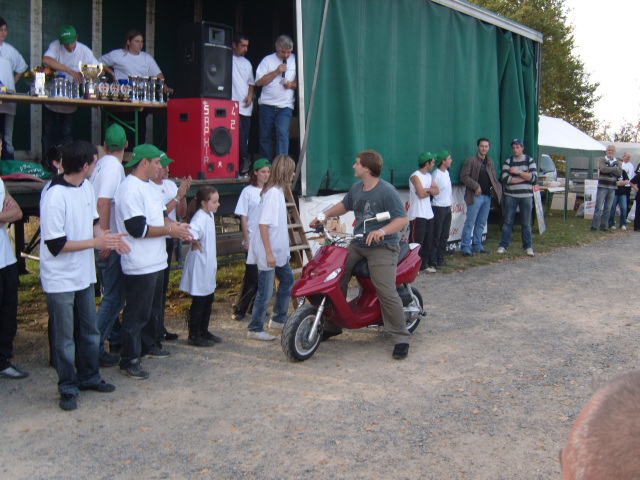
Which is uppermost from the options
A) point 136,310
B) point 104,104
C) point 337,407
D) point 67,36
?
point 67,36

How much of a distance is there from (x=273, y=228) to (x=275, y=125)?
8.30ft

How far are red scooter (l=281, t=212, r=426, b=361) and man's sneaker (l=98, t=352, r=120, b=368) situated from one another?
1358mm

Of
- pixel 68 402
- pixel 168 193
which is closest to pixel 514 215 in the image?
pixel 168 193

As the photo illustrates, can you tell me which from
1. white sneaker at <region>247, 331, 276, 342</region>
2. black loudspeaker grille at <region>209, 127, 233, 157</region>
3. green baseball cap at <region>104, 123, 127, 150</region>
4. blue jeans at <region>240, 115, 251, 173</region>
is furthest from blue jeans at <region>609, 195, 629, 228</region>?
green baseball cap at <region>104, 123, 127, 150</region>

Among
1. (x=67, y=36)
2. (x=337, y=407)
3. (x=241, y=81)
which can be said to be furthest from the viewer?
(x=241, y=81)

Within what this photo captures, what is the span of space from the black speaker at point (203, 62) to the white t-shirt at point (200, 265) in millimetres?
2111

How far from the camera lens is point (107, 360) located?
553cm

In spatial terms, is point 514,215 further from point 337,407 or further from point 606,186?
point 337,407

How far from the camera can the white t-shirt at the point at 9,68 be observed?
744 cm

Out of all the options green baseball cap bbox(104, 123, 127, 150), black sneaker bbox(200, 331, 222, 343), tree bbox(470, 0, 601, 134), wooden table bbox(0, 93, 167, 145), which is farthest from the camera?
tree bbox(470, 0, 601, 134)

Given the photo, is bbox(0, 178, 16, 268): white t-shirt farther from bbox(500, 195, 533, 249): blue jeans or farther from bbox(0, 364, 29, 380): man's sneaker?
bbox(500, 195, 533, 249): blue jeans

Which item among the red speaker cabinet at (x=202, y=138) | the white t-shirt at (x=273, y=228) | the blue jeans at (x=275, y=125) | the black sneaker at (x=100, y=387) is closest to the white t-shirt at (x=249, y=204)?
the white t-shirt at (x=273, y=228)

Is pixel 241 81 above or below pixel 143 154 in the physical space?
above

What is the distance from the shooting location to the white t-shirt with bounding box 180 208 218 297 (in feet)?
19.3
